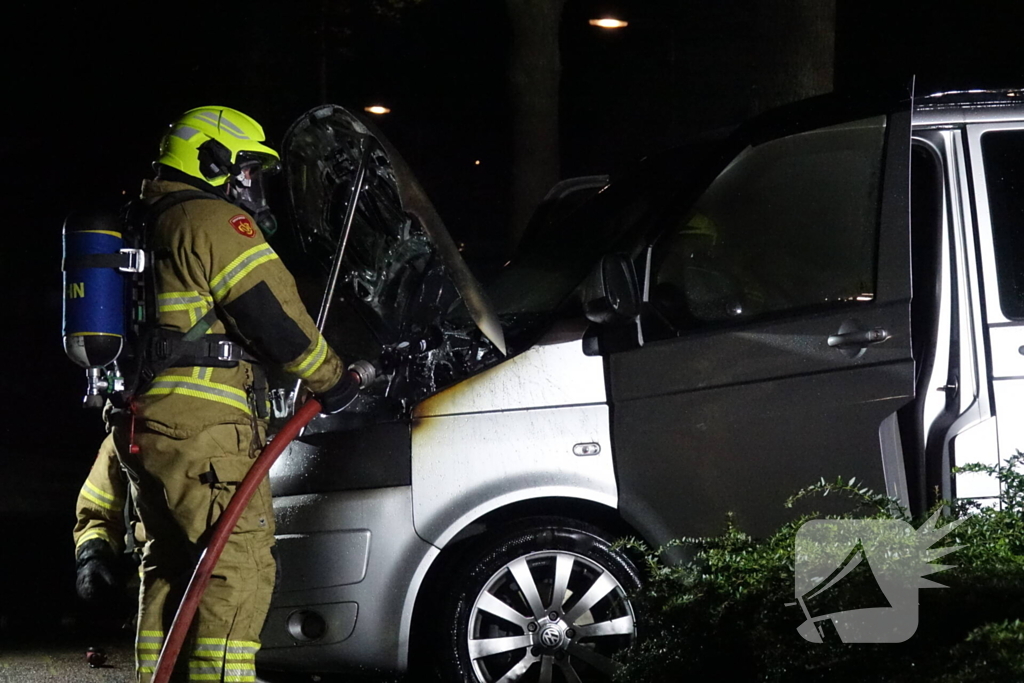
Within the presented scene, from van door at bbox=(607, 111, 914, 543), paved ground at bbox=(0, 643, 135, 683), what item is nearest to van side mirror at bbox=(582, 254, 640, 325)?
van door at bbox=(607, 111, 914, 543)

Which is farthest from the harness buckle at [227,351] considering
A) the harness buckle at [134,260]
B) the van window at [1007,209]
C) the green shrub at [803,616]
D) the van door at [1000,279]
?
the van window at [1007,209]

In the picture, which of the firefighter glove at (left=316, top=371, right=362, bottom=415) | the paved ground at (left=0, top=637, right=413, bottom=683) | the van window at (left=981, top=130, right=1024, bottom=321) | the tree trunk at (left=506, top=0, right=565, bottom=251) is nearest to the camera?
the firefighter glove at (left=316, top=371, right=362, bottom=415)

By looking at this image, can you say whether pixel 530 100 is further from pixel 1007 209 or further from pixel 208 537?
pixel 208 537

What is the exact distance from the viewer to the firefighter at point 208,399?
12.3 ft

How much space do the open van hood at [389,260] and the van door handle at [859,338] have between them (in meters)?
1.04

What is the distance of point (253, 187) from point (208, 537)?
110 cm

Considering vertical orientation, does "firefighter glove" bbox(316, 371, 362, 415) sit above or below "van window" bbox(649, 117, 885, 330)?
below

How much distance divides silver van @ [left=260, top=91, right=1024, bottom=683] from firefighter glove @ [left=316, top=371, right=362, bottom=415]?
317 millimetres

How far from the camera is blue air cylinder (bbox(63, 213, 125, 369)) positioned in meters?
3.72

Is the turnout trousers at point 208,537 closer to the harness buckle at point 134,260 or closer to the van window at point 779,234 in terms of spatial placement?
the harness buckle at point 134,260

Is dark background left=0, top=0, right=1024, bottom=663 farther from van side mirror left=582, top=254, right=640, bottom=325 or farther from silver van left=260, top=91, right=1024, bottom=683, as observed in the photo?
van side mirror left=582, top=254, right=640, bottom=325

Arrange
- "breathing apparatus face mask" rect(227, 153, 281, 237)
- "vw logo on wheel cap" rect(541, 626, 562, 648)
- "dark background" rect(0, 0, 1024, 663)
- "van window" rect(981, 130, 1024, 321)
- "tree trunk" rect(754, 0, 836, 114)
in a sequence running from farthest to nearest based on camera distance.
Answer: "dark background" rect(0, 0, 1024, 663), "tree trunk" rect(754, 0, 836, 114), "van window" rect(981, 130, 1024, 321), "vw logo on wheel cap" rect(541, 626, 562, 648), "breathing apparatus face mask" rect(227, 153, 281, 237)

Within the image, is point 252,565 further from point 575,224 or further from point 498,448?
point 575,224

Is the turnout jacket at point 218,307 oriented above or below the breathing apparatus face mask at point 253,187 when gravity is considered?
below
